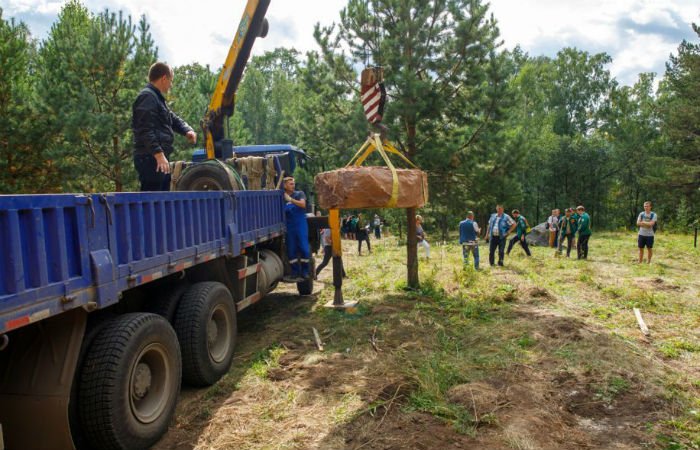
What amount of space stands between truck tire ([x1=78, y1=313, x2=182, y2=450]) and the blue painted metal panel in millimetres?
282

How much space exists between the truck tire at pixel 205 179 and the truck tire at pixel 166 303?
2.21 meters

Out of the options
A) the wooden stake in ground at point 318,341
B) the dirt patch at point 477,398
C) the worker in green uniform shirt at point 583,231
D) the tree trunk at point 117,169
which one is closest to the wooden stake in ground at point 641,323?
the dirt patch at point 477,398

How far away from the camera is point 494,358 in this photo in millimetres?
4969

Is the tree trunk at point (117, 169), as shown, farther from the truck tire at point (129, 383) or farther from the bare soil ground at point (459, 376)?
the truck tire at point (129, 383)

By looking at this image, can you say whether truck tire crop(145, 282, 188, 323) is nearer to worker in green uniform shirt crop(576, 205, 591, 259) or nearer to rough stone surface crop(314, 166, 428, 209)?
rough stone surface crop(314, 166, 428, 209)

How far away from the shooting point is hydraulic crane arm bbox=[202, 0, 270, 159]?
281 inches

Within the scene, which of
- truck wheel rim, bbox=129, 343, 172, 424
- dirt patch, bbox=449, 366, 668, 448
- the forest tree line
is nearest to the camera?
truck wheel rim, bbox=129, 343, 172, 424

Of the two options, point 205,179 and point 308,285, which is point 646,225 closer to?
point 308,285

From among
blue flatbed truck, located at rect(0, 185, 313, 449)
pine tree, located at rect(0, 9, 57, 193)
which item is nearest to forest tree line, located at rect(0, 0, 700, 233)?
pine tree, located at rect(0, 9, 57, 193)

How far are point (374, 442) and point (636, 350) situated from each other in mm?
3522

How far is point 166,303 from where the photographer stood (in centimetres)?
422

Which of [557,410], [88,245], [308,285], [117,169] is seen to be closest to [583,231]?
[308,285]

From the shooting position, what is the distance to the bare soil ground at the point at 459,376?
348 centimetres

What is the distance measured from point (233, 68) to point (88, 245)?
17.8 ft
